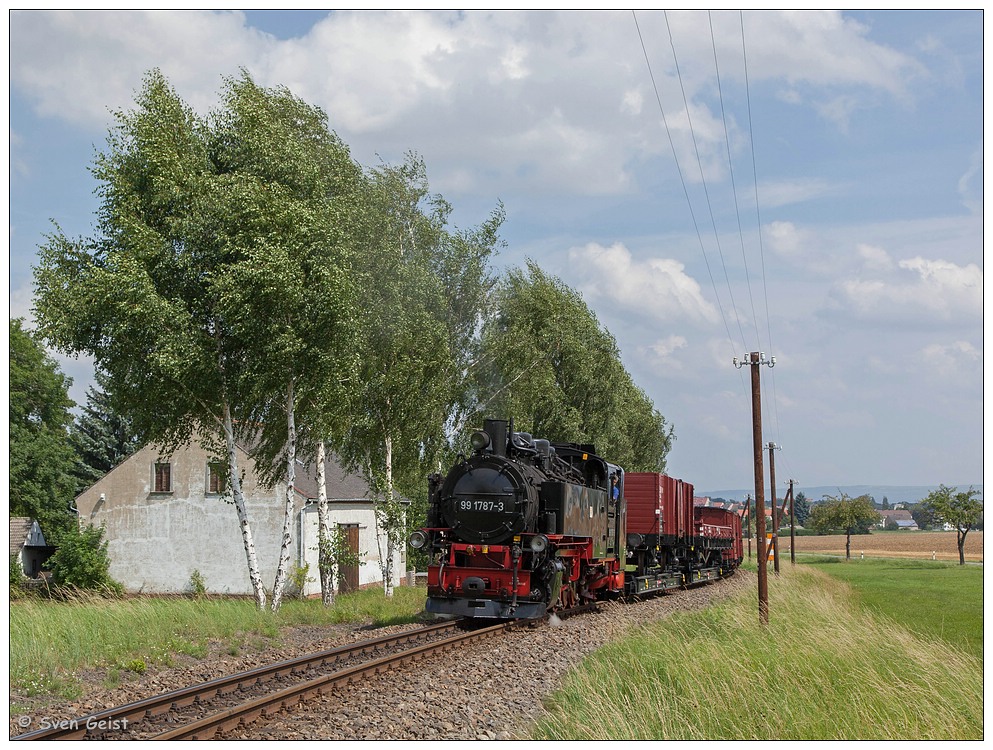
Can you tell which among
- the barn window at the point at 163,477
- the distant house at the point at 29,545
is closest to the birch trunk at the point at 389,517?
the barn window at the point at 163,477

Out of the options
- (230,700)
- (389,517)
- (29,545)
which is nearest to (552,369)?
(389,517)

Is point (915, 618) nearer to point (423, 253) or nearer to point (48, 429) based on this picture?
point (423, 253)

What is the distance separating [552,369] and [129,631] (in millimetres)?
23405

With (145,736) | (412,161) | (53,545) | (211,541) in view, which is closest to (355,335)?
(412,161)

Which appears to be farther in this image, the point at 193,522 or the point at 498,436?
the point at 193,522

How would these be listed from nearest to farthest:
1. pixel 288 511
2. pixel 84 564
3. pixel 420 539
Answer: pixel 420 539 → pixel 288 511 → pixel 84 564

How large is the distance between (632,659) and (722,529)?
28.7 m

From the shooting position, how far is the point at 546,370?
1283 inches

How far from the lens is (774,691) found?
10.2m

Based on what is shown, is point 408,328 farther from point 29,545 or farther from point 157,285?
point 29,545

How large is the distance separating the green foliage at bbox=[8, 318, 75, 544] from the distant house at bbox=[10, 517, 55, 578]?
2.60ft

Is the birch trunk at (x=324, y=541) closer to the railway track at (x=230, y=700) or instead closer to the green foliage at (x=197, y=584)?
the railway track at (x=230, y=700)

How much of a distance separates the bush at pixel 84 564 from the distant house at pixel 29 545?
26.3ft

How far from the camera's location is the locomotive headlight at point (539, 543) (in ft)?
54.1
